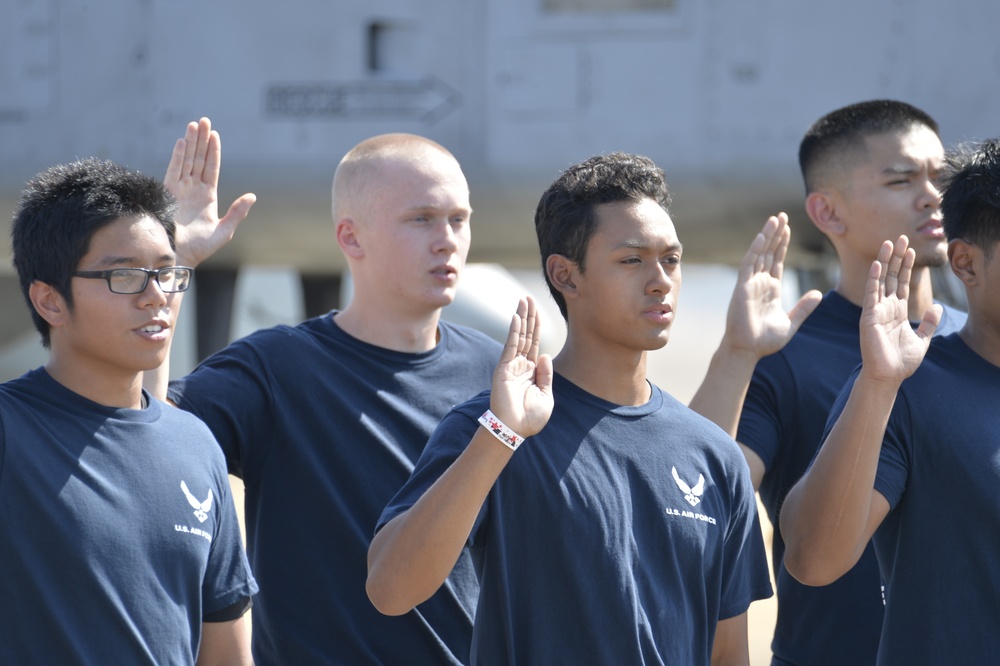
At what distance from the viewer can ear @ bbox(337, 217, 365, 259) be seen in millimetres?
3720

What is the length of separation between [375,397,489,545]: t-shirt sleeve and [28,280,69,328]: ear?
2.70ft

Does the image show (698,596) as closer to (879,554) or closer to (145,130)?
(879,554)

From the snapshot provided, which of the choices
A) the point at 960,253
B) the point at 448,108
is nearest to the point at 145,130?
the point at 448,108

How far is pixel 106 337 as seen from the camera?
8.64 feet

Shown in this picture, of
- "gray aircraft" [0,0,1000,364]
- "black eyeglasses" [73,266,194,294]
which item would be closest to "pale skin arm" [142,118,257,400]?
"black eyeglasses" [73,266,194,294]

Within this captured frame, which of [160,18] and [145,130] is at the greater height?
[160,18]

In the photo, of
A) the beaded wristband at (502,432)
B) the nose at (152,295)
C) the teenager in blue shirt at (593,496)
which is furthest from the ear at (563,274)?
the nose at (152,295)

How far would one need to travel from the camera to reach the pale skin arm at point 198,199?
11.0ft

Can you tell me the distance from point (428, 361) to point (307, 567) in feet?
2.13

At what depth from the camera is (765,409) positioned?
342 cm

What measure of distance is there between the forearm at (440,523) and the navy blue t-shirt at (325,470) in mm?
819

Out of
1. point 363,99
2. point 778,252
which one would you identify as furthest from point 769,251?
point 363,99

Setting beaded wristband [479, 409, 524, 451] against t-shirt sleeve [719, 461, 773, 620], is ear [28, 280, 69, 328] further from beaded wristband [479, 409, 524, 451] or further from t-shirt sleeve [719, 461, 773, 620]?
t-shirt sleeve [719, 461, 773, 620]

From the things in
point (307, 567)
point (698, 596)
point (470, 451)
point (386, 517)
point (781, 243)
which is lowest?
point (307, 567)
